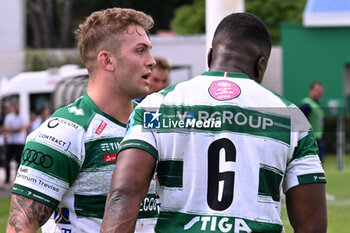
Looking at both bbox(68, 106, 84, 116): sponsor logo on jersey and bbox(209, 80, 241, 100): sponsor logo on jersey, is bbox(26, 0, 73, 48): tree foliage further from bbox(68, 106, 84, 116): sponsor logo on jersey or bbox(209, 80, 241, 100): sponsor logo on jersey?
bbox(209, 80, 241, 100): sponsor logo on jersey

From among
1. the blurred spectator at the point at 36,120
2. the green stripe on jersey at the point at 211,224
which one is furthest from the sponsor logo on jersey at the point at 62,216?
the blurred spectator at the point at 36,120

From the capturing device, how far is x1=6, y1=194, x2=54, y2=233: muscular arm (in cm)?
345

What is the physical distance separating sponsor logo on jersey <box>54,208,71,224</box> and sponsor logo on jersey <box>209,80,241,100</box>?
1082 mm

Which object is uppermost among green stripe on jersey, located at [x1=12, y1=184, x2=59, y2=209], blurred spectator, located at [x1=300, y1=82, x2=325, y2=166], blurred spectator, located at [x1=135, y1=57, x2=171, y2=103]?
green stripe on jersey, located at [x1=12, y1=184, x2=59, y2=209]

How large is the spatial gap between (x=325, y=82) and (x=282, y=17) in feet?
33.1

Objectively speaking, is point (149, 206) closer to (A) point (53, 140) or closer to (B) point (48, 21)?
(A) point (53, 140)

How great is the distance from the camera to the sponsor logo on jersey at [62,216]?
3670 mm

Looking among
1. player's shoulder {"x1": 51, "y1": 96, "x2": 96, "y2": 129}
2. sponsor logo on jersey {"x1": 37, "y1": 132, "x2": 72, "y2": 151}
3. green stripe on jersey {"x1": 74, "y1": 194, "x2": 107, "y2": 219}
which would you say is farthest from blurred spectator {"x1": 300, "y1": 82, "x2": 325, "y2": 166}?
sponsor logo on jersey {"x1": 37, "y1": 132, "x2": 72, "y2": 151}

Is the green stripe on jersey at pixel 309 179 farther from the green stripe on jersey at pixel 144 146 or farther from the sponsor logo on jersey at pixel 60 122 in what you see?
the sponsor logo on jersey at pixel 60 122

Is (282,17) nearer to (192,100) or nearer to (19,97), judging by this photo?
(19,97)

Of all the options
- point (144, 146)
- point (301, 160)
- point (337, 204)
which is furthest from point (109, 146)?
point (337, 204)

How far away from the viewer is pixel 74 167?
360cm

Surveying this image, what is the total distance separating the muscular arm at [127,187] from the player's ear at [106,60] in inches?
38.2

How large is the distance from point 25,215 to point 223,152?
3.46 ft
